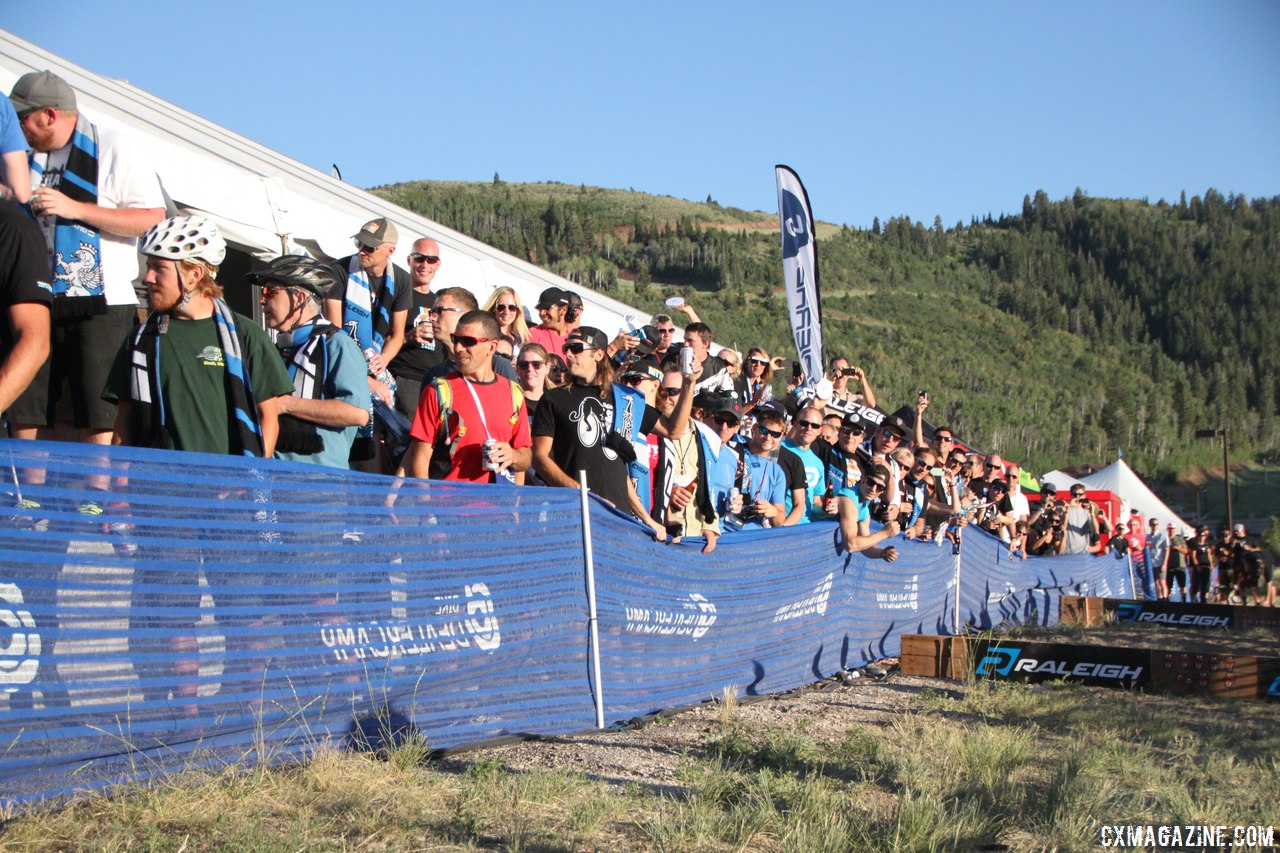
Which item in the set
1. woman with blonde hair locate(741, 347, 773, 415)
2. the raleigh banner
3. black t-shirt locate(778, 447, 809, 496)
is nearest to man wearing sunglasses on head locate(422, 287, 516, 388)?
black t-shirt locate(778, 447, 809, 496)

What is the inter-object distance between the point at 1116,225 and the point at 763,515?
6997 inches

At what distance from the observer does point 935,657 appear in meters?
9.41

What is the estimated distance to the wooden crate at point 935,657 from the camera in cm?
921

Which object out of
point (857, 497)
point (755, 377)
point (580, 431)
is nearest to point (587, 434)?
point (580, 431)

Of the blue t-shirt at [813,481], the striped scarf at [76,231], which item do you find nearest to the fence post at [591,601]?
the striped scarf at [76,231]

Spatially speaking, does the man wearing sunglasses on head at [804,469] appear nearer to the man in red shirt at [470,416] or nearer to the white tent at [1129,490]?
the man in red shirt at [470,416]

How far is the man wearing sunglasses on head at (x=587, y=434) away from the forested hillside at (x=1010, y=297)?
60613 mm

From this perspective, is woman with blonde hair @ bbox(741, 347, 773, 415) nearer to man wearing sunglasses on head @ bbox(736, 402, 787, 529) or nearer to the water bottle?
man wearing sunglasses on head @ bbox(736, 402, 787, 529)

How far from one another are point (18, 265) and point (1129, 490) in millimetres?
41964

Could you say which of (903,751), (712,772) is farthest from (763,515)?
(712,772)

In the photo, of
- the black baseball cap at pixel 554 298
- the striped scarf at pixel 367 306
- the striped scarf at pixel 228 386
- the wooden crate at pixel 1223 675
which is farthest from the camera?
the wooden crate at pixel 1223 675

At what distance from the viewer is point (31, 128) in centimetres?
517

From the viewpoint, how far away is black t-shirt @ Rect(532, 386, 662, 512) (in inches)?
261

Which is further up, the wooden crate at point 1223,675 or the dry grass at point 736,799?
the dry grass at point 736,799
